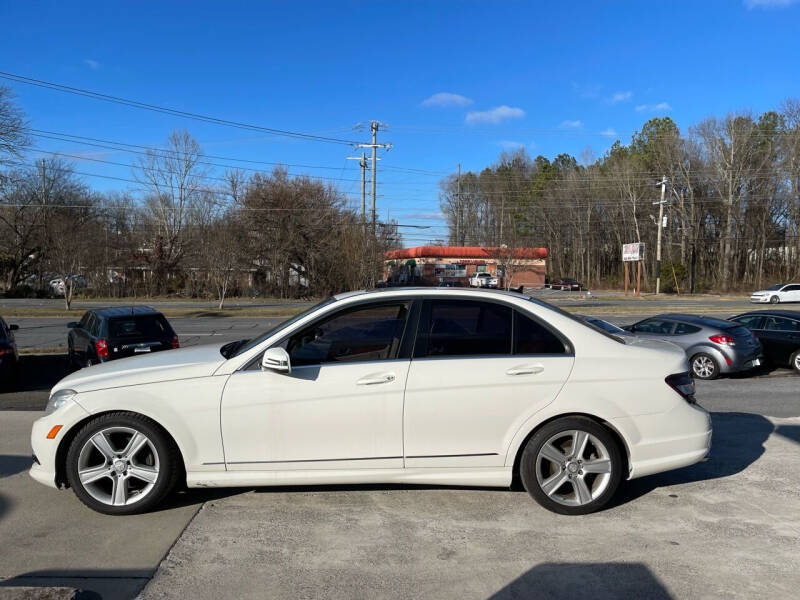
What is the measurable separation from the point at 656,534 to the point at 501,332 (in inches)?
67.0

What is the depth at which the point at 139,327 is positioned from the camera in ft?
35.6

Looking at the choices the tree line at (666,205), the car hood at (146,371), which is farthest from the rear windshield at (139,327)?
the tree line at (666,205)

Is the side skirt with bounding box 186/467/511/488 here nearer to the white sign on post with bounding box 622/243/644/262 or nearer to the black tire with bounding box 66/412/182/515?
the black tire with bounding box 66/412/182/515

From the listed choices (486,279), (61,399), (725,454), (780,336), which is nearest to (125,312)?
(61,399)

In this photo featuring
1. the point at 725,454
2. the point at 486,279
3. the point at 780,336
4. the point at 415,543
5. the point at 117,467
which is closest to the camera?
the point at 415,543

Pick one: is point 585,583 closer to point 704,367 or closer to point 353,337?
point 353,337

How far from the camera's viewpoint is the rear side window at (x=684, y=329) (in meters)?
12.1

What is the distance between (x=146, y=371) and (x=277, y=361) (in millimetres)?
1025

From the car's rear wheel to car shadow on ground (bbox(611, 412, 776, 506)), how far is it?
164 inches

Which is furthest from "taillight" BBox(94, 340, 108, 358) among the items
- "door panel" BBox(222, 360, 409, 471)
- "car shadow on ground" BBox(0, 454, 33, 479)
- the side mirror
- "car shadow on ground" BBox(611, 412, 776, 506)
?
"car shadow on ground" BBox(611, 412, 776, 506)

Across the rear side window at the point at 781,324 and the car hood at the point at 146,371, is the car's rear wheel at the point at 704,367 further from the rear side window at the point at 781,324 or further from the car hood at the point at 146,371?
the car hood at the point at 146,371

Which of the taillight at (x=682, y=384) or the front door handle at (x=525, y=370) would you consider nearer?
the front door handle at (x=525, y=370)

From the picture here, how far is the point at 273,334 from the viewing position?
14.9 feet

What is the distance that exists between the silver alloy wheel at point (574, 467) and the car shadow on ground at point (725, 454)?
41 cm
